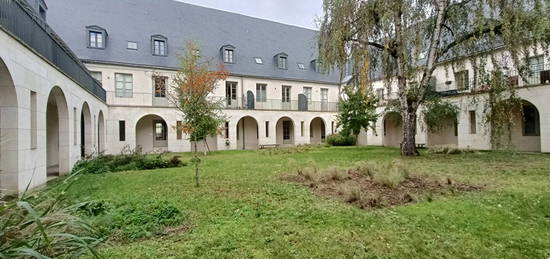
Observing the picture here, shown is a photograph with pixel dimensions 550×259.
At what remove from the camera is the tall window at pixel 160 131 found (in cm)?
2423

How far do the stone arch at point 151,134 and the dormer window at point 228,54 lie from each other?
7.76 meters

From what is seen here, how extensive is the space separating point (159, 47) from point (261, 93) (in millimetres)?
9581

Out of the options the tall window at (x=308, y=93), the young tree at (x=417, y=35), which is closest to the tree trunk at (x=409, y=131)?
the young tree at (x=417, y=35)

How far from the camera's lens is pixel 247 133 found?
28.0 meters

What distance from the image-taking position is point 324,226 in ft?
14.3

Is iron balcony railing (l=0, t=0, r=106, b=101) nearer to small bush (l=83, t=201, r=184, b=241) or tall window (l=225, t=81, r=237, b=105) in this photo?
small bush (l=83, t=201, r=184, b=241)

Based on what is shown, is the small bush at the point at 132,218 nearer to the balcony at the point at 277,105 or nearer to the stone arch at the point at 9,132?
the stone arch at the point at 9,132

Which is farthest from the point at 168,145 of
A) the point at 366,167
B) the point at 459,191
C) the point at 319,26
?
the point at 459,191

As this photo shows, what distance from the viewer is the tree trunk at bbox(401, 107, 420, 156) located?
552 inches

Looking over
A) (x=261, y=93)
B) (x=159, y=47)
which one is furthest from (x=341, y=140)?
(x=159, y=47)

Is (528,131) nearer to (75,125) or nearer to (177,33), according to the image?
(75,125)

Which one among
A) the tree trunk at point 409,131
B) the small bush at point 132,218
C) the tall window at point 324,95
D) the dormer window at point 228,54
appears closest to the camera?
the small bush at point 132,218

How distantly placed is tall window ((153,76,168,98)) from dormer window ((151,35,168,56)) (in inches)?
97.9

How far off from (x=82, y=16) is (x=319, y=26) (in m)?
19.7
